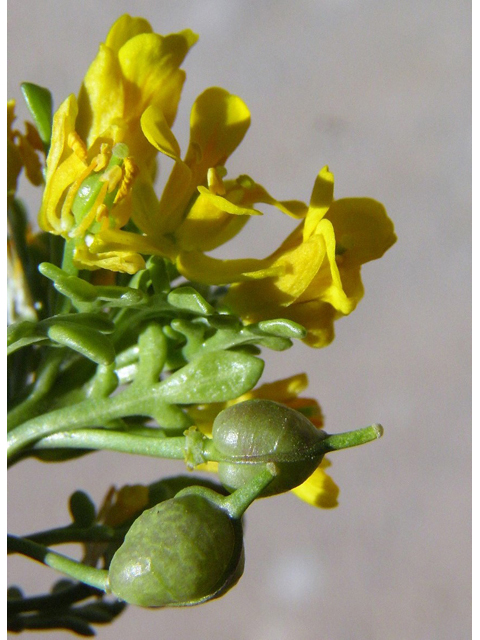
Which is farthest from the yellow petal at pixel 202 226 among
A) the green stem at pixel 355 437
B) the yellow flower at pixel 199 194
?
the green stem at pixel 355 437

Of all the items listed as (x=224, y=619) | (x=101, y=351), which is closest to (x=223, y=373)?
(x=101, y=351)

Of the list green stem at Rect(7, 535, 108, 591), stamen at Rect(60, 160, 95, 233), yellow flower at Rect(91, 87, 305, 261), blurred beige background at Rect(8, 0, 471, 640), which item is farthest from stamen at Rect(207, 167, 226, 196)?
blurred beige background at Rect(8, 0, 471, 640)

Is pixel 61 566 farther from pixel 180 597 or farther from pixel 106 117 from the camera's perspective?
pixel 106 117

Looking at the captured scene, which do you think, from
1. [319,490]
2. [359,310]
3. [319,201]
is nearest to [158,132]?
[319,201]

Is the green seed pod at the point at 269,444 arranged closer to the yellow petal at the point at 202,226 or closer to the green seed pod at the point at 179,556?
the green seed pod at the point at 179,556

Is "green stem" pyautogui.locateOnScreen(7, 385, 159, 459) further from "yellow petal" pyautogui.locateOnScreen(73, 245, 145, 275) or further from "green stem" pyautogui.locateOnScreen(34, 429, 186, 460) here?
"yellow petal" pyautogui.locateOnScreen(73, 245, 145, 275)

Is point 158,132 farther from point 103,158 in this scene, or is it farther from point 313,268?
point 313,268

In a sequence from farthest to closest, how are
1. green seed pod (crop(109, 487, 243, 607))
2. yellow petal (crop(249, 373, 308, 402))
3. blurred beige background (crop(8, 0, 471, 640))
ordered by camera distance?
blurred beige background (crop(8, 0, 471, 640)) < yellow petal (crop(249, 373, 308, 402)) < green seed pod (crop(109, 487, 243, 607))
